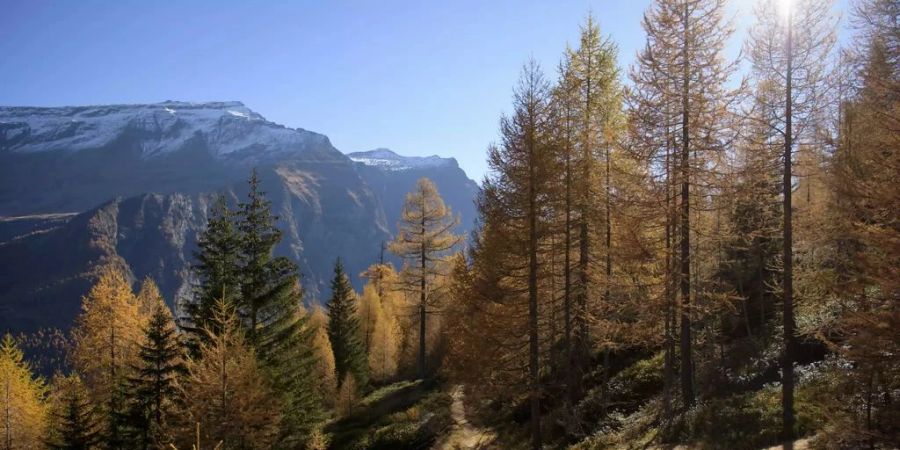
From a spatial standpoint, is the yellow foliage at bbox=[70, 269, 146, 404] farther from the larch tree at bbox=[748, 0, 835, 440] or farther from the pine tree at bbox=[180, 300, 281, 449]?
the larch tree at bbox=[748, 0, 835, 440]

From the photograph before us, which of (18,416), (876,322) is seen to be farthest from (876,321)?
(18,416)

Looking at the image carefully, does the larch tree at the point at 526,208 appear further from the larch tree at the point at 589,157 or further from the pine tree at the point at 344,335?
the pine tree at the point at 344,335

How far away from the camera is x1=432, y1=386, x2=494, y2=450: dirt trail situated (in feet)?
67.6

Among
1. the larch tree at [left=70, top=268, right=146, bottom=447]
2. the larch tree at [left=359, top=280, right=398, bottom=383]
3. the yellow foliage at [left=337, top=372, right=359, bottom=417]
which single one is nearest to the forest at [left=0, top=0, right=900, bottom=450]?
the larch tree at [left=70, top=268, right=146, bottom=447]

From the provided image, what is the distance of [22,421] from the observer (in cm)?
2580

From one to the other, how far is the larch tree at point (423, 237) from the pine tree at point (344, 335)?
26.6 feet

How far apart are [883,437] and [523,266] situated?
9.12m

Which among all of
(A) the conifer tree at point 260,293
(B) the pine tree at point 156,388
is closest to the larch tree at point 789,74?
(A) the conifer tree at point 260,293

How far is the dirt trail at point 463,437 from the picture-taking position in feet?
67.6

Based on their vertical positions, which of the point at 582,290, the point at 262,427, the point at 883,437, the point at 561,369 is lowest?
the point at 262,427

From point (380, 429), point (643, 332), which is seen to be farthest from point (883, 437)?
point (380, 429)

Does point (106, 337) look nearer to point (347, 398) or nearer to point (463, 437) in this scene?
point (347, 398)

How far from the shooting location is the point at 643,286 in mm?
13500

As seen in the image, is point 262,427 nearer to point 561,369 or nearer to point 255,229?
point 255,229
